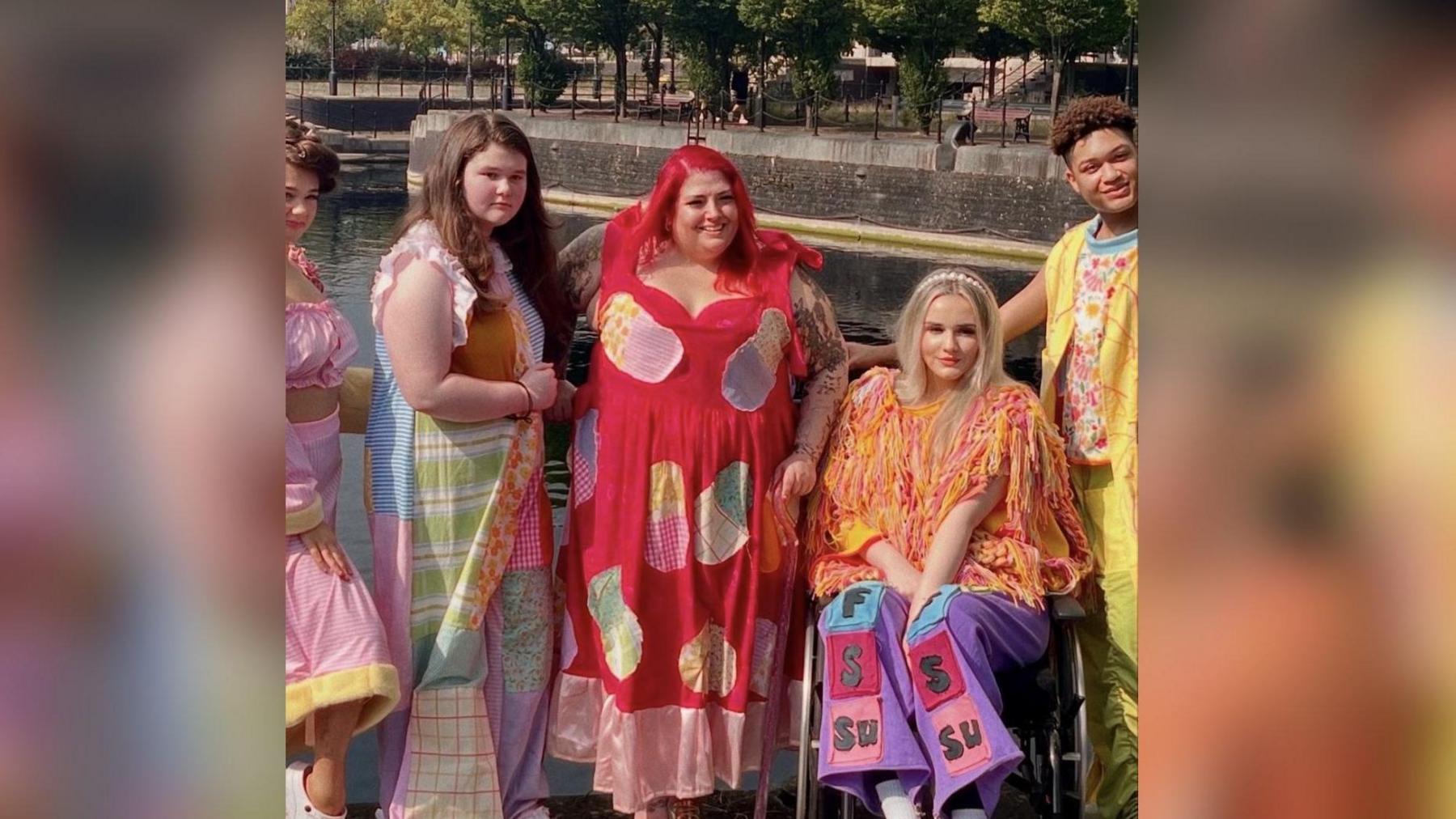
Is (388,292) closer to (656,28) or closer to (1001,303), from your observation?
(656,28)

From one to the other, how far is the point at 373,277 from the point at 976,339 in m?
1.26

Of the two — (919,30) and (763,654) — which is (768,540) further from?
(919,30)

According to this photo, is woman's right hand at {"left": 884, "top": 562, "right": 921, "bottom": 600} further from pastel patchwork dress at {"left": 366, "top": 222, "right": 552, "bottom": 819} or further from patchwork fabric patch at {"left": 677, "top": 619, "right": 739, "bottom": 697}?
pastel patchwork dress at {"left": 366, "top": 222, "right": 552, "bottom": 819}

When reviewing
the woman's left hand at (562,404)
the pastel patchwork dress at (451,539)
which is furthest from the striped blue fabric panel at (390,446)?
the woman's left hand at (562,404)

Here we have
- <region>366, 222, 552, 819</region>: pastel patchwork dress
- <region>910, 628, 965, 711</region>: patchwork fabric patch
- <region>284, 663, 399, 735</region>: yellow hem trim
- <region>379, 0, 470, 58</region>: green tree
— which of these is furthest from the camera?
<region>379, 0, 470, 58</region>: green tree

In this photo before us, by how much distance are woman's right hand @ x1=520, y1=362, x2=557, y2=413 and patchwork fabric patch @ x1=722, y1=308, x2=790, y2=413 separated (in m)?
0.36

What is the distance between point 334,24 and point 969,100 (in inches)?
58.1

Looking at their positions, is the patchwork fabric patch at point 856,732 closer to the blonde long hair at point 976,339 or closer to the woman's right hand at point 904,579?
the woman's right hand at point 904,579

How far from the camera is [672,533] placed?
3449 mm

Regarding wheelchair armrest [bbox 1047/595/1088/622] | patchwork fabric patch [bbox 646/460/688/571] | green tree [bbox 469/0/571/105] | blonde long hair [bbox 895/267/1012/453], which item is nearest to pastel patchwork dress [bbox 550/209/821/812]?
patchwork fabric patch [bbox 646/460/688/571]

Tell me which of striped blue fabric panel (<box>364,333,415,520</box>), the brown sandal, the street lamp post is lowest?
the brown sandal

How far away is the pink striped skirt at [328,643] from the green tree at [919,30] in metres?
1.52

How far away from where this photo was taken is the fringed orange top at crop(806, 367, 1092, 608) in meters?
3.38
